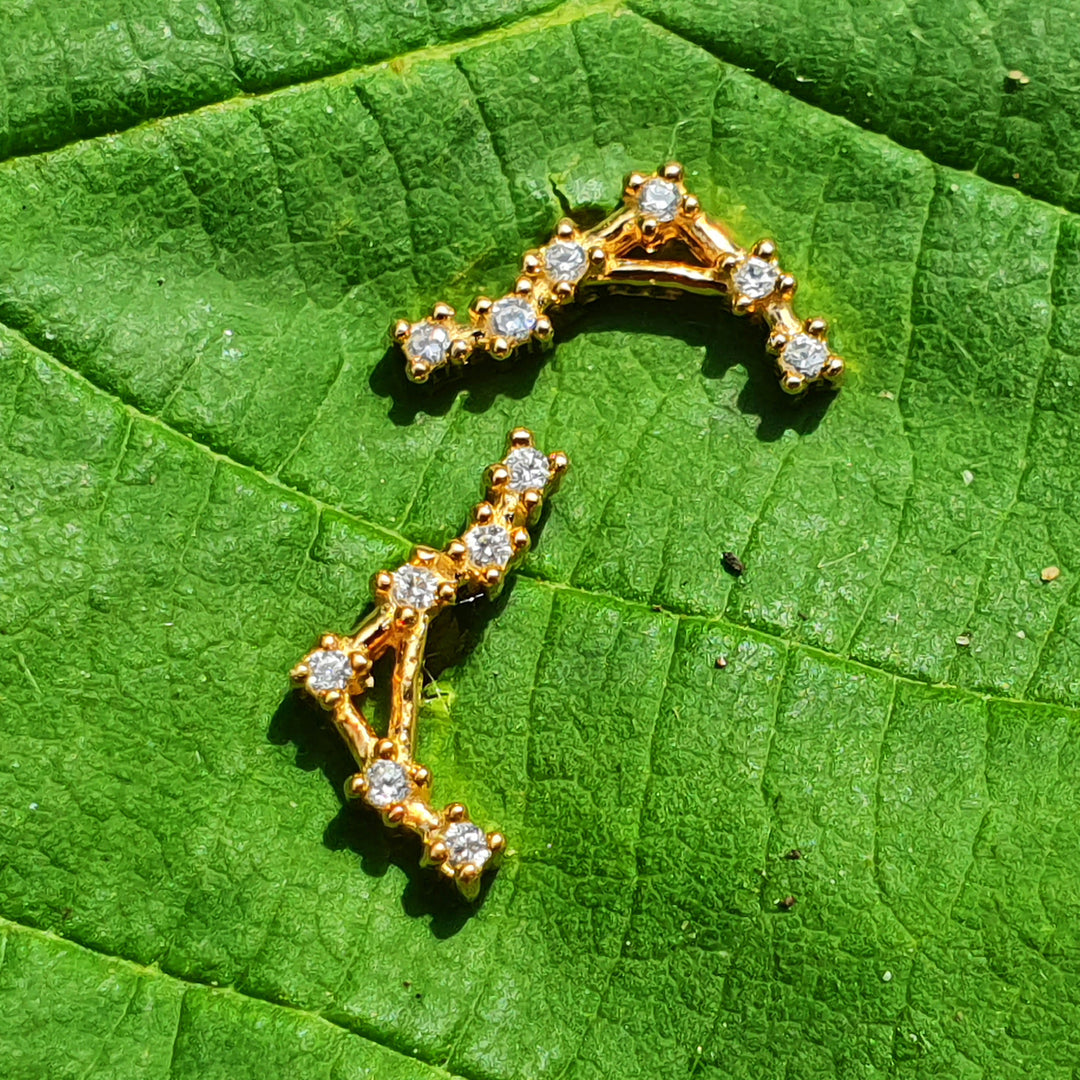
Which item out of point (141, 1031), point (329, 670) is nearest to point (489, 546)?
point (329, 670)

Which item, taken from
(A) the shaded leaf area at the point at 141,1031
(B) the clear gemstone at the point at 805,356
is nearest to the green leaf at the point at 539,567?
(A) the shaded leaf area at the point at 141,1031

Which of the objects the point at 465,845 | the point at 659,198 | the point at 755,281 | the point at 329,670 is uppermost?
the point at 659,198

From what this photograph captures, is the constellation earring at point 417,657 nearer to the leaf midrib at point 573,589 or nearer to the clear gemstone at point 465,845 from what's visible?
the clear gemstone at point 465,845

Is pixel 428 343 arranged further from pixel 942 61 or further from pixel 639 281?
pixel 942 61

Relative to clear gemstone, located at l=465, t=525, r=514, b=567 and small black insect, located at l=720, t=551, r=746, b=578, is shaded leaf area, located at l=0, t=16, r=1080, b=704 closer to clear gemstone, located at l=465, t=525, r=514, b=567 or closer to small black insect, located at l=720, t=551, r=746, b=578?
small black insect, located at l=720, t=551, r=746, b=578

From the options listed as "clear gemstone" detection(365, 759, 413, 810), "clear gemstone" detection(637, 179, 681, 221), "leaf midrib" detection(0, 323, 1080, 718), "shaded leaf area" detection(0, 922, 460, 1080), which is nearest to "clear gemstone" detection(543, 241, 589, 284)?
"clear gemstone" detection(637, 179, 681, 221)

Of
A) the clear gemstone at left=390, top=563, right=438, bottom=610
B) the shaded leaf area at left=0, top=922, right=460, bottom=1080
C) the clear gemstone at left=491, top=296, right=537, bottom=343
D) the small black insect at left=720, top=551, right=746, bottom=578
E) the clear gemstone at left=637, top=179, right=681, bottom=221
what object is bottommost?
the shaded leaf area at left=0, top=922, right=460, bottom=1080

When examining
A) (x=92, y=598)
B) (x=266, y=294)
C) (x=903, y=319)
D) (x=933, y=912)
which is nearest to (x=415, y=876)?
(x=92, y=598)
